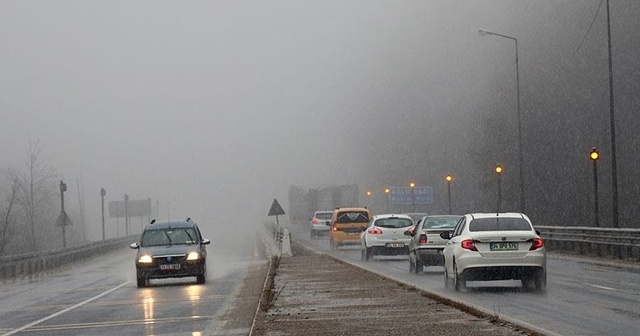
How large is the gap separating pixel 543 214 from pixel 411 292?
78.1m

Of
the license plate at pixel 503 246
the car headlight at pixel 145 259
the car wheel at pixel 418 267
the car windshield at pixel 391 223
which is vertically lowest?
the car wheel at pixel 418 267

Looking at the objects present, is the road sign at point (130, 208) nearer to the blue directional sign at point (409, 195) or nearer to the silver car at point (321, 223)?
the blue directional sign at point (409, 195)

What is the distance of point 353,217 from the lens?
5434 centimetres

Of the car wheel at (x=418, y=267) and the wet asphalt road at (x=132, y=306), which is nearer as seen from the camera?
the wet asphalt road at (x=132, y=306)

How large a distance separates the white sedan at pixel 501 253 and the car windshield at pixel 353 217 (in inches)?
1205

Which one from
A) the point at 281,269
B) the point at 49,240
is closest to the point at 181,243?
the point at 281,269

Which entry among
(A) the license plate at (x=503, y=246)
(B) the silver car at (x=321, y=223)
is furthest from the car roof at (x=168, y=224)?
(B) the silver car at (x=321, y=223)

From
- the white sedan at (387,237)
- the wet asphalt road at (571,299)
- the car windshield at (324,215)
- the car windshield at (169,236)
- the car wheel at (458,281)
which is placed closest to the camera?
the wet asphalt road at (571,299)

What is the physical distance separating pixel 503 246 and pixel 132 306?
752cm

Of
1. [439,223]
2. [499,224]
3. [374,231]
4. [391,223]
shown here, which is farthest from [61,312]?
[391,223]

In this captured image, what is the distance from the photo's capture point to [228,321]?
18234 mm

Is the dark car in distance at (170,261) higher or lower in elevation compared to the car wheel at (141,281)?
higher

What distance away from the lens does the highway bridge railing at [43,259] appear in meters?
43.9

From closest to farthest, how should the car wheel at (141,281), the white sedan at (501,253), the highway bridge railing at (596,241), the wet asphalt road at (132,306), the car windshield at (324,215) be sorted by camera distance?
1. the wet asphalt road at (132,306)
2. the white sedan at (501,253)
3. the car wheel at (141,281)
4. the highway bridge railing at (596,241)
5. the car windshield at (324,215)
